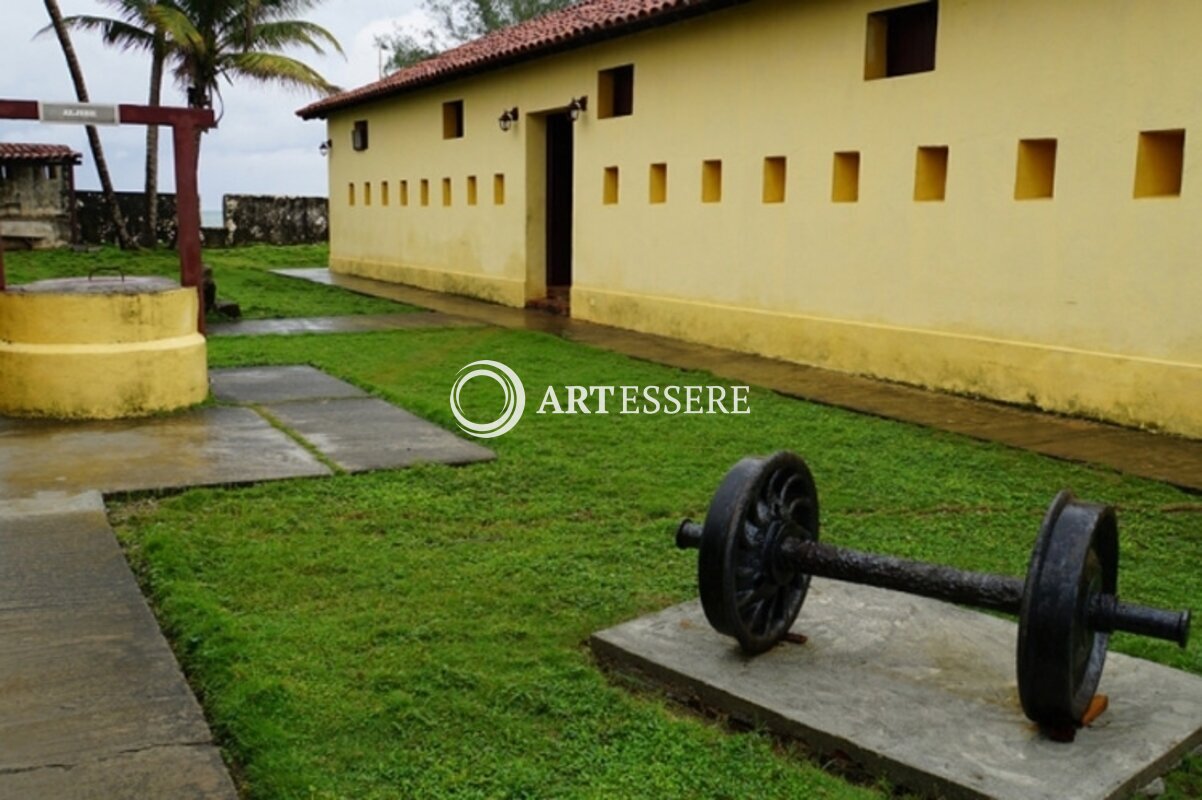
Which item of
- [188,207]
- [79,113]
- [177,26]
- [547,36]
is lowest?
[188,207]

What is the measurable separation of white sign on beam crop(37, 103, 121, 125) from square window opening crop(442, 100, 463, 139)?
408 inches

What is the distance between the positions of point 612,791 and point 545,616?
126cm

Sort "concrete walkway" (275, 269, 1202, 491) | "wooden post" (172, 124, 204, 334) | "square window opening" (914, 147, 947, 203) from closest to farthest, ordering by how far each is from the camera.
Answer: "concrete walkway" (275, 269, 1202, 491) → "wooden post" (172, 124, 204, 334) → "square window opening" (914, 147, 947, 203)

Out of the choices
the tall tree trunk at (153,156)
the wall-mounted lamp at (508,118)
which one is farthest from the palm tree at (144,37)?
the wall-mounted lamp at (508,118)

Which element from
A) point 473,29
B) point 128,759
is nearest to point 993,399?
point 128,759

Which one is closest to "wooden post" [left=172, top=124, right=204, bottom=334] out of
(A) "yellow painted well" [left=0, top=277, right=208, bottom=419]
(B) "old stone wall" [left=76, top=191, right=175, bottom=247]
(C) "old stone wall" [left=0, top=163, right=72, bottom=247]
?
(A) "yellow painted well" [left=0, top=277, right=208, bottom=419]

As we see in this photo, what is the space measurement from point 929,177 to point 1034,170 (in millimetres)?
1013

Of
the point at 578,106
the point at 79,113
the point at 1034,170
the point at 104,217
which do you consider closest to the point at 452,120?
the point at 578,106

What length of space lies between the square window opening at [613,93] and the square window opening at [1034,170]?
6095mm

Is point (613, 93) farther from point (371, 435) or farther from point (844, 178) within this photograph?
point (371, 435)

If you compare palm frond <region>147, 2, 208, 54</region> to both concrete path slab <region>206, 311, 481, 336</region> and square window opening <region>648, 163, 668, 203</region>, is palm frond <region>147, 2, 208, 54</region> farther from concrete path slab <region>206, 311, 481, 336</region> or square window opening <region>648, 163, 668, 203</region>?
square window opening <region>648, 163, 668, 203</region>

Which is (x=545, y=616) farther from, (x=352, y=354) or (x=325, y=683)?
(x=352, y=354)

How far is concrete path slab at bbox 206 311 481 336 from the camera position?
12523mm

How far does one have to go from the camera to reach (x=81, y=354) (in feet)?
23.7
